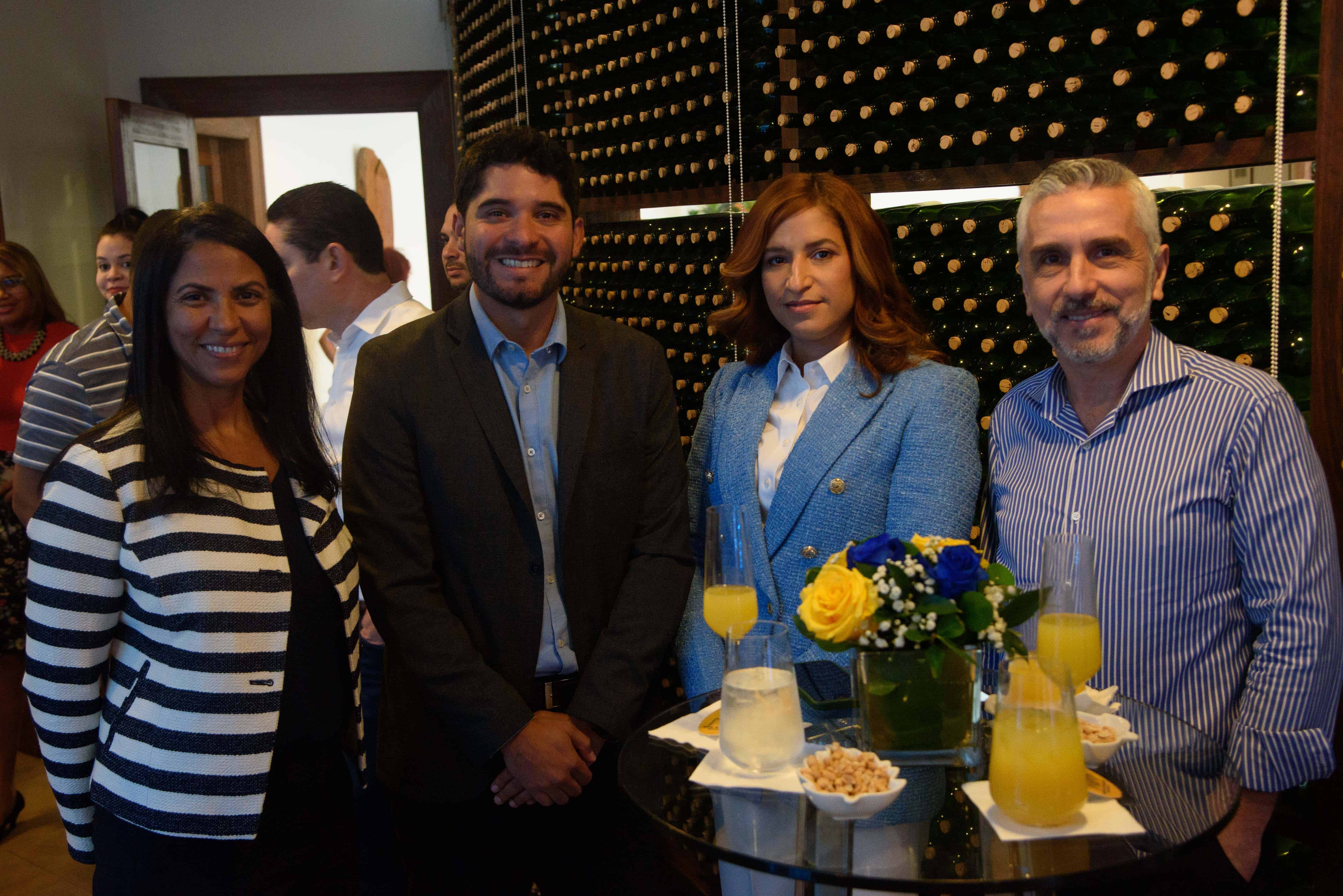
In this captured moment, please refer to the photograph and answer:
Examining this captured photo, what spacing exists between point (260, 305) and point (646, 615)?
102cm

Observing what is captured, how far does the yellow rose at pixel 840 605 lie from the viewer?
1.52 meters

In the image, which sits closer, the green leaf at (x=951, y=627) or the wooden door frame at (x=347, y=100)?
the green leaf at (x=951, y=627)

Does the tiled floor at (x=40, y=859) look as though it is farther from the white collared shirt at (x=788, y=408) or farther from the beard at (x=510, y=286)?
the white collared shirt at (x=788, y=408)

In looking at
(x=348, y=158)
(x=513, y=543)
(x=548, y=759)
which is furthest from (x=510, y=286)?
(x=348, y=158)

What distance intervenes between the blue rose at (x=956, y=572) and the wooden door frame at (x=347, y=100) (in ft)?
19.1

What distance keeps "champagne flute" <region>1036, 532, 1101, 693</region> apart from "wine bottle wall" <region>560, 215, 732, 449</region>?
7.01 feet

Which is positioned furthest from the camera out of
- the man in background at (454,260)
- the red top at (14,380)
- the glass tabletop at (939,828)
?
the man in background at (454,260)

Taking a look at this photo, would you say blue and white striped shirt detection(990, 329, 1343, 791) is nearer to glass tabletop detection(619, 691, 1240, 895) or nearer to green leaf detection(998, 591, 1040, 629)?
glass tabletop detection(619, 691, 1240, 895)

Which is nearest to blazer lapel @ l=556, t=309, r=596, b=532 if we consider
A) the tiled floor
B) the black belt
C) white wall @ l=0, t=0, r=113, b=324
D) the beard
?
the beard

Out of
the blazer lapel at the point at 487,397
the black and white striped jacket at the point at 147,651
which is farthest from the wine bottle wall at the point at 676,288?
the black and white striped jacket at the point at 147,651

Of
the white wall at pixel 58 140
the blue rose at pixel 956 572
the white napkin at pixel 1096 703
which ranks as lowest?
the white napkin at pixel 1096 703

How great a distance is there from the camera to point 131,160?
19.2ft

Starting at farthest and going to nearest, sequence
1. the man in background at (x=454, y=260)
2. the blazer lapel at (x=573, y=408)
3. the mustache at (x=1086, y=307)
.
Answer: the man in background at (x=454, y=260)
the blazer lapel at (x=573, y=408)
the mustache at (x=1086, y=307)

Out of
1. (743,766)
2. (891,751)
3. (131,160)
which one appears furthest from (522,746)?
(131,160)
